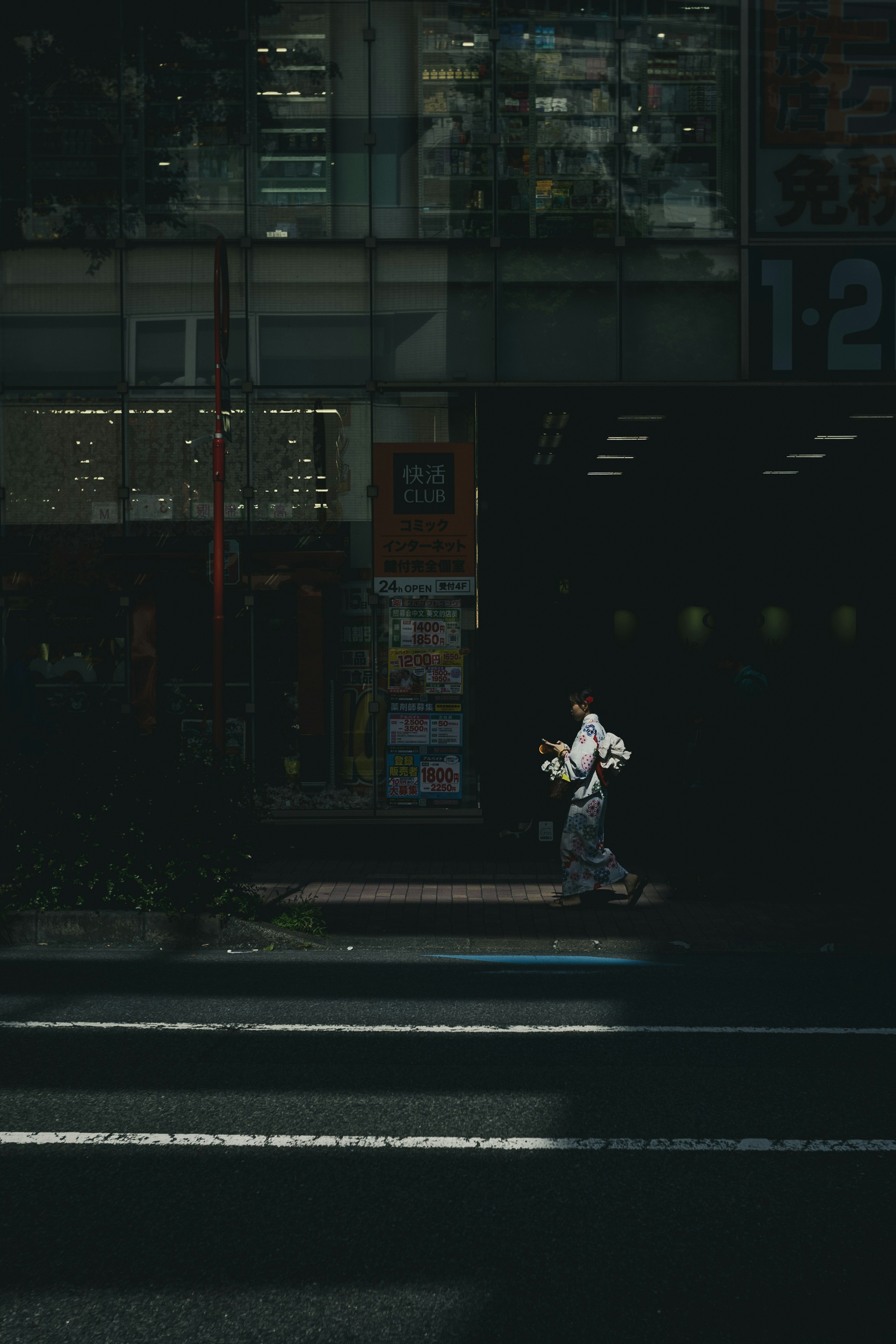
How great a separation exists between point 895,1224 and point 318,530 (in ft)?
33.0

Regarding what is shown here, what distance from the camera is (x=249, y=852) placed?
9094mm

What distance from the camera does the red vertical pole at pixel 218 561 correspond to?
396 inches

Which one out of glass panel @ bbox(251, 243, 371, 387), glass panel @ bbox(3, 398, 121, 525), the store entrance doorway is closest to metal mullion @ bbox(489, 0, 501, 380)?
the store entrance doorway

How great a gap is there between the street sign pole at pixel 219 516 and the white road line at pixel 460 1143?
4.81 m

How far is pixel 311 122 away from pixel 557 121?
2.66 m

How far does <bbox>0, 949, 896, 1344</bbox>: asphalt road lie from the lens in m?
3.49

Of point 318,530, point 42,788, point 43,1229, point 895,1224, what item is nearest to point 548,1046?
point 895,1224

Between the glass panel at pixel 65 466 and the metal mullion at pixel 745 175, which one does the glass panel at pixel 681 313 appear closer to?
the metal mullion at pixel 745 175

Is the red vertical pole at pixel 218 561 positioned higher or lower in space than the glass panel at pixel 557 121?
lower

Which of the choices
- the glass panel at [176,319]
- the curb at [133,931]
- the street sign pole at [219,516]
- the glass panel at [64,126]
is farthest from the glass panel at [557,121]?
the curb at [133,931]

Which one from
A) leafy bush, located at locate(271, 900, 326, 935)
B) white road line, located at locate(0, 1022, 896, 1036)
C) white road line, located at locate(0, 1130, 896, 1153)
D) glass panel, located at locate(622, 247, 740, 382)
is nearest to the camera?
white road line, located at locate(0, 1130, 896, 1153)

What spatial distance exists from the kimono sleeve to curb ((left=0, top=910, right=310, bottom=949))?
264 cm

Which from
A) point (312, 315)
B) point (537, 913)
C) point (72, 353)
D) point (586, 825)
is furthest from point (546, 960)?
point (72, 353)

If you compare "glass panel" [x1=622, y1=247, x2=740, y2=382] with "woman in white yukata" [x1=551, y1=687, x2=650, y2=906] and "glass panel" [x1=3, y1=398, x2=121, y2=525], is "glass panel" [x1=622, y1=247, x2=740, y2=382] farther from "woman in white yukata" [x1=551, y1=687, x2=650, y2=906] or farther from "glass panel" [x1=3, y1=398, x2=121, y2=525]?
"glass panel" [x1=3, y1=398, x2=121, y2=525]
